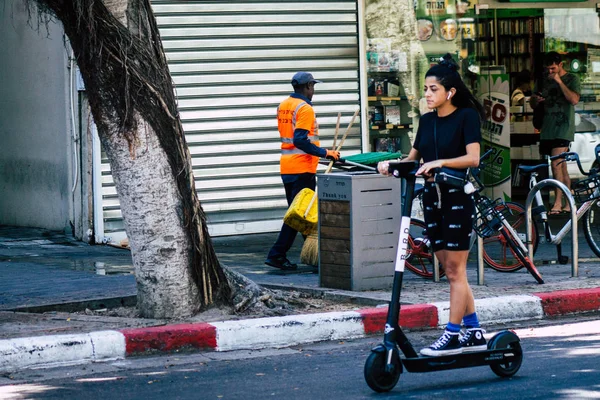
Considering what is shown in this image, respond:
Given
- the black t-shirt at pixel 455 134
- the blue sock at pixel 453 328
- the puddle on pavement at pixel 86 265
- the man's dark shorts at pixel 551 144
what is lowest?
the puddle on pavement at pixel 86 265

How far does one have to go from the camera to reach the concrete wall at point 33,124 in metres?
13.9

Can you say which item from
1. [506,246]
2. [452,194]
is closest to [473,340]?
[452,194]

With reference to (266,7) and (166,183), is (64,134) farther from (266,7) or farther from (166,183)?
(166,183)

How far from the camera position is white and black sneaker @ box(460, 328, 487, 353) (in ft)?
20.9

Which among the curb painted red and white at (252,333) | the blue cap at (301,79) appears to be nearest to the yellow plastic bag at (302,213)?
the blue cap at (301,79)

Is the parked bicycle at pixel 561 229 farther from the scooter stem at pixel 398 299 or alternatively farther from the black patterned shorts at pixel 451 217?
the scooter stem at pixel 398 299

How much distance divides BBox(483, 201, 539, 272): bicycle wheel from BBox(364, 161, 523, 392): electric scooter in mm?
3858

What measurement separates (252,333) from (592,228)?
4.53 m

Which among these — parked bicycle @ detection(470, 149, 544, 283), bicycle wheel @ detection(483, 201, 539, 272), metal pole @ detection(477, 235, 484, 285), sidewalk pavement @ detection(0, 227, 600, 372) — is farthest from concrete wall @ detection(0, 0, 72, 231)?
metal pole @ detection(477, 235, 484, 285)

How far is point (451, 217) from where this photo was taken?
20.8 feet

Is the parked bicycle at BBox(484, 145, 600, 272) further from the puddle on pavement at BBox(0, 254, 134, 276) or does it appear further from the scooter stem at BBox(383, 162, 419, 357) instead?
the scooter stem at BBox(383, 162, 419, 357)

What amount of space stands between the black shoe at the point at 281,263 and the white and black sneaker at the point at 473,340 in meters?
4.83

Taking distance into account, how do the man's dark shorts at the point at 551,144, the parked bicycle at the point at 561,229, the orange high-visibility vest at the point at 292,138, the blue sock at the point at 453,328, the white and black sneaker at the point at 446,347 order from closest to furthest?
the white and black sneaker at the point at 446,347 < the blue sock at the point at 453,328 < the parked bicycle at the point at 561,229 < the orange high-visibility vest at the point at 292,138 < the man's dark shorts at the point at 551,144

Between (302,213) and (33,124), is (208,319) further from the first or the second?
(33,124)
